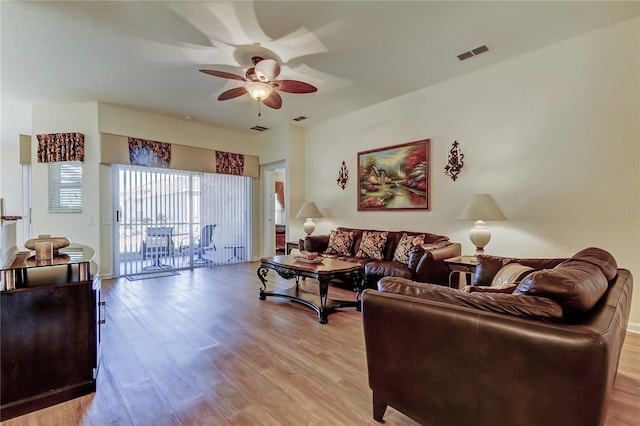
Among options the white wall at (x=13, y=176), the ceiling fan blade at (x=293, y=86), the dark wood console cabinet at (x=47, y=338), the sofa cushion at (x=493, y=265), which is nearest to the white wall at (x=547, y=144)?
the sofa cushion at (x=493, y=265)

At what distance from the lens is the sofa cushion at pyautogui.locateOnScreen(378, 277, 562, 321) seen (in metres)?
1.24

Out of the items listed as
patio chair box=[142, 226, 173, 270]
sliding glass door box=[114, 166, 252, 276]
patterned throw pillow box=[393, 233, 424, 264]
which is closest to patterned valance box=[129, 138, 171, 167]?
sliding glass door box=[114, 166, 252, 276]

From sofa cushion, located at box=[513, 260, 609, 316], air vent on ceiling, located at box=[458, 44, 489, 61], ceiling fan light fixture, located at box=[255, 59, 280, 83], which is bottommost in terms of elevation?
sofa cushion, located at box=[513, 260, 609, 316]

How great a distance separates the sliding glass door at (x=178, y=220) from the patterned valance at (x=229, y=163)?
6.3 inches

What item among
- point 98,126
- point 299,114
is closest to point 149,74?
point 98,126

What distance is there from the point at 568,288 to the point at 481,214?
2.40 m

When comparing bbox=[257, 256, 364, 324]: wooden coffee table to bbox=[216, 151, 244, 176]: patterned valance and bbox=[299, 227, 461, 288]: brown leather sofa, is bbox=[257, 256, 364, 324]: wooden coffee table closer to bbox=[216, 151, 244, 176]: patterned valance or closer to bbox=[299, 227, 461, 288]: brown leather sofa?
bbox=[299, 227, 461, 288]: brown leather sofa

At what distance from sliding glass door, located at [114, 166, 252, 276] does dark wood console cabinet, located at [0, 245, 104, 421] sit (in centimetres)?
404

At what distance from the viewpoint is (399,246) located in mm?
4426

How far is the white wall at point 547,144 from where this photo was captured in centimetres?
302

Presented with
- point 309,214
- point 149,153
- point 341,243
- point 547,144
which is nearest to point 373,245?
point 341,243

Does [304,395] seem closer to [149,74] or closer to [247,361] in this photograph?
[247,361]

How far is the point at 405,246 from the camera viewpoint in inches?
171

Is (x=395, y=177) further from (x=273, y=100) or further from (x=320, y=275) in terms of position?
(x=320, y=275)
